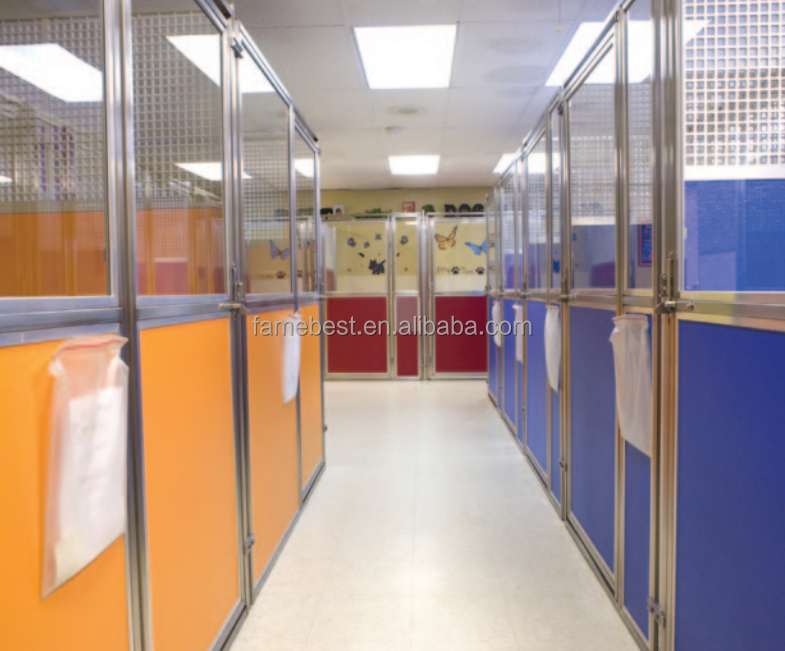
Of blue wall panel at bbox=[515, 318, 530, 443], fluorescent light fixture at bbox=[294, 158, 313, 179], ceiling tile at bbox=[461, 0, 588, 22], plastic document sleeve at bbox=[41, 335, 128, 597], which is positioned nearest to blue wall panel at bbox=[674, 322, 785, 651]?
plastic document sleeve at bbox=[41, 335, 128, 597]

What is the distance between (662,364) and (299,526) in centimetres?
202

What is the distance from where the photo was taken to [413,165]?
7.90m

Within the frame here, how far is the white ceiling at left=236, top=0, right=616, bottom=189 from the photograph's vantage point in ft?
12.0

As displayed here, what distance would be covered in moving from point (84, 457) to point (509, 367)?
13.2ft

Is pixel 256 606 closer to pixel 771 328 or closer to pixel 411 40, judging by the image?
pixel 771 328

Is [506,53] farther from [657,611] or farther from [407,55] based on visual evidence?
[657,611]

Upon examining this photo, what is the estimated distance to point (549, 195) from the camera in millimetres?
3088

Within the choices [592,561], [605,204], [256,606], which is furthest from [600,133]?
[256,606]

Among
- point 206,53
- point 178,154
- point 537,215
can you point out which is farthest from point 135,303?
point 537,215

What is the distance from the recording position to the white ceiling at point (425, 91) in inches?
144

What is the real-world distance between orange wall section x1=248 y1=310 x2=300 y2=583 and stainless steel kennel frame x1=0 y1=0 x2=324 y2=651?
118 millimetres

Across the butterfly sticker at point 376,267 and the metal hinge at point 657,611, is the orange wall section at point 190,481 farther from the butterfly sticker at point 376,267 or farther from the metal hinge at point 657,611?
the butterfly sticker at point 376,267

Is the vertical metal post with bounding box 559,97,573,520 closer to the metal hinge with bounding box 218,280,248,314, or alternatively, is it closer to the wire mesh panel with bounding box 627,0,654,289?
the wire mesh panel with bounding box 627,0,654,289

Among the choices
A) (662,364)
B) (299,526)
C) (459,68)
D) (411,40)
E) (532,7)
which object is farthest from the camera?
(459,68)
